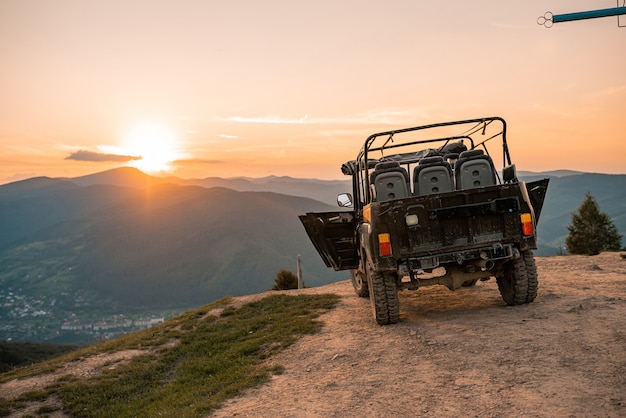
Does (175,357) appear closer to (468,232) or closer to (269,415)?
(269,415)

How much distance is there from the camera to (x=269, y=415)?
6156 millimetres

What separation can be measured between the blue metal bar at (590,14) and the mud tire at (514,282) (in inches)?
437

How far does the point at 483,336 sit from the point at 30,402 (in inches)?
336

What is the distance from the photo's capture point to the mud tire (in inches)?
357

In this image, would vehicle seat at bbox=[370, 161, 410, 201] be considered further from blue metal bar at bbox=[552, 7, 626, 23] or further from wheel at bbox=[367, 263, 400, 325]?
blue metal bar at bbox=[552, 7, 626, 23]

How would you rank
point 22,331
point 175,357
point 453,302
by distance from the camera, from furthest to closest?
point 22,331, point 175,357, point 453,302

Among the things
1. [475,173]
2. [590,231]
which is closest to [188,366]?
[475,173]

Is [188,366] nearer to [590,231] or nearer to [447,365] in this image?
[447,365]

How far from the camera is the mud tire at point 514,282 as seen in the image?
907cm

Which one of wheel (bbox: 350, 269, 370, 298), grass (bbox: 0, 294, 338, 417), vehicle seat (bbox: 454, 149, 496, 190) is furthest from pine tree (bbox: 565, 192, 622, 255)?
vehicle seat (bbox: 454, 149, 496, 190)

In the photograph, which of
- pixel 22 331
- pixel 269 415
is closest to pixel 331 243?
pixel 269 415

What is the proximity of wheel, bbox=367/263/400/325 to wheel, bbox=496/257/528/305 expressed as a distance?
7.14 feet

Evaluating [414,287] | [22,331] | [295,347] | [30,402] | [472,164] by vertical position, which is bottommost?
[22,331]

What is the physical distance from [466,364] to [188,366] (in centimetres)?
608
